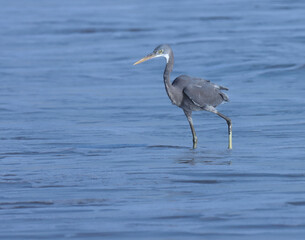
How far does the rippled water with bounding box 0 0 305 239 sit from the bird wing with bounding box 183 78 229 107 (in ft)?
1.72

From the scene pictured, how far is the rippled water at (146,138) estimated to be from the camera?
672cm

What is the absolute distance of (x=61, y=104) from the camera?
13.4 meters

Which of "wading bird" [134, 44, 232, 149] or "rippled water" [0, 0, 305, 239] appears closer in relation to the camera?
"rippled water" [0, 0, 305, 239]

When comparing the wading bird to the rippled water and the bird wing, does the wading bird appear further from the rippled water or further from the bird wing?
the rippled water

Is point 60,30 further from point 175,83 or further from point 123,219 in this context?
point 123,219

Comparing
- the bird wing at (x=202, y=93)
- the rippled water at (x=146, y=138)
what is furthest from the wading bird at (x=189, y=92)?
the rippled water at (x=146, y=138)

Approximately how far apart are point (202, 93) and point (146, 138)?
97 cm

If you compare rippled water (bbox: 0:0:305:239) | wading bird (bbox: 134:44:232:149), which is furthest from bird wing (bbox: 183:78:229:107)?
rippled water (bbox: 0:0:305:239)

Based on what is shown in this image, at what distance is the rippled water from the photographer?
6.72 metres

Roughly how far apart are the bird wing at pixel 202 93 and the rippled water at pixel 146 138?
1.72 feet

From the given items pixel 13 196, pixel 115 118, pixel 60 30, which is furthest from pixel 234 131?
pixel 60 30

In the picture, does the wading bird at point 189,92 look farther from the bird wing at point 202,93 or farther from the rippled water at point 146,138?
the rippled water at point 146,138

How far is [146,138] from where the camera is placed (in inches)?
418

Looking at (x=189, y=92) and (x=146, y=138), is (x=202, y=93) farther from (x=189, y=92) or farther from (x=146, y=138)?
(x=146, y=138)
